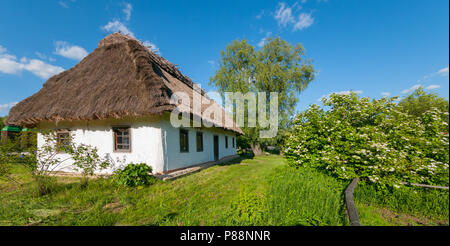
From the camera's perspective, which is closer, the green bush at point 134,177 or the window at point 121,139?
the green bush at point 134,177

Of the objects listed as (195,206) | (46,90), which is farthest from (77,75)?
(195,206)

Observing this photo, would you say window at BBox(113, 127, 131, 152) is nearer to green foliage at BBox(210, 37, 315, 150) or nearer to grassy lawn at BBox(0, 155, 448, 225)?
grassy lawn at BBox(0, 155, 448, 225)

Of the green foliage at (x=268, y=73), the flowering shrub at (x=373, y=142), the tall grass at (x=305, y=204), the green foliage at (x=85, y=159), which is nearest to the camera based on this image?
the tall grass at (x=305, y=204)

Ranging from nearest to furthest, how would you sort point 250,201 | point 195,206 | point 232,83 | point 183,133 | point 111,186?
point 250,201 → point 195,206 → point 111,186 → point 183,133 → point 232,83

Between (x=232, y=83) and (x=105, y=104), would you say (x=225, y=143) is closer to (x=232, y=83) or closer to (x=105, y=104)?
(x=232, y=83)

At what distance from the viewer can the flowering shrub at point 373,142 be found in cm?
293

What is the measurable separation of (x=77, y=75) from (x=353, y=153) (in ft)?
38.7

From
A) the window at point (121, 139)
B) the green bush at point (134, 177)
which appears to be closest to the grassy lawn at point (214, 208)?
the green bush at point (134, 177)

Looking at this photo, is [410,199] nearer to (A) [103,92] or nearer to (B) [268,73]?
(A) [103,92]

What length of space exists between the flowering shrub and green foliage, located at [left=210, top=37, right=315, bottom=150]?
10.5 meters

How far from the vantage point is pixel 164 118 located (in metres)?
6.25

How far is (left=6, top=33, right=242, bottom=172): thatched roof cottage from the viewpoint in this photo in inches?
233

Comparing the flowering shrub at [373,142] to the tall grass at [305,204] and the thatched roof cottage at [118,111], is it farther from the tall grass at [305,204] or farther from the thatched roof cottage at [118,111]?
the thatched roof cottage at [118,111]

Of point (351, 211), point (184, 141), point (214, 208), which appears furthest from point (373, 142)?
point (184, 141)
